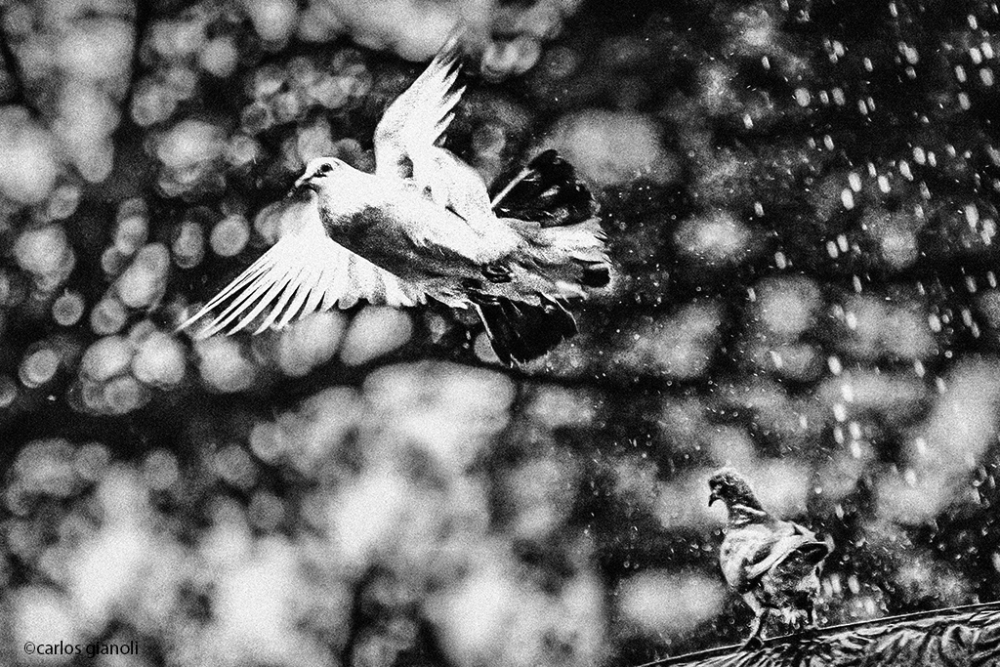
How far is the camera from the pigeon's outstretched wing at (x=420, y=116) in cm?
157

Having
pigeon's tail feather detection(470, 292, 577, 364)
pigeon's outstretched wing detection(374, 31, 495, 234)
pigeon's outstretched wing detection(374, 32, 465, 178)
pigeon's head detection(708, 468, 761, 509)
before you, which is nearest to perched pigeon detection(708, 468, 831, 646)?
pigeon's head detection(708, 468, 761, 509)

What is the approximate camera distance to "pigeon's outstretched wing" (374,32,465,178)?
5.15 feet

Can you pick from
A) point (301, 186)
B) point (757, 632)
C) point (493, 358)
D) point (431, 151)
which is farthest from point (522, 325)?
point (757, 632)

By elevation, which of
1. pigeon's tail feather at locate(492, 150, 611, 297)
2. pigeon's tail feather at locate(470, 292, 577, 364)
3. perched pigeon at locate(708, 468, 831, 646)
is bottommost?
perched pigeon at locate(708, 468, 831, 646)

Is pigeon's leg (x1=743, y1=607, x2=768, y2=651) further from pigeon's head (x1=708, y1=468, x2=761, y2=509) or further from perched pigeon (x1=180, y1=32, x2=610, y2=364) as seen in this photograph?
perched pigeon (x1=180, y1=32, x2=610, y2=364)

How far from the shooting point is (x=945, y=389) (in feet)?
5.29

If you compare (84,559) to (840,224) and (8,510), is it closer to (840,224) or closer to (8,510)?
(8,510)

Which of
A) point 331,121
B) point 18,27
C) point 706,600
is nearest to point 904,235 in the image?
point 706,600

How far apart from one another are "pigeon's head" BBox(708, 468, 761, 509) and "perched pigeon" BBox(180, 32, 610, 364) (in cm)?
32

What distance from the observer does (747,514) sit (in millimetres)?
1533

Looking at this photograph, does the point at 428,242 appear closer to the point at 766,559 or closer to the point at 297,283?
the point at 297,283

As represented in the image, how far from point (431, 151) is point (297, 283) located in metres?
0.29

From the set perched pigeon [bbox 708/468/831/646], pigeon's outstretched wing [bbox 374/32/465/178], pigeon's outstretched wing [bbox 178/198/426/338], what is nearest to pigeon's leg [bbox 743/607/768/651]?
perched pigeon [bbox 708/468/831/646]

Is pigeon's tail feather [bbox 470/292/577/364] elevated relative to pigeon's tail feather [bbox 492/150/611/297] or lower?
lower
